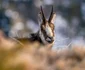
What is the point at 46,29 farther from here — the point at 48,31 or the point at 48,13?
the point at 48,13

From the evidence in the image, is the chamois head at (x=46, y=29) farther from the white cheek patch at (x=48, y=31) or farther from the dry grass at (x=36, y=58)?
the dry grass at (x=36, y=58)

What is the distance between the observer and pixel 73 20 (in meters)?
3.03

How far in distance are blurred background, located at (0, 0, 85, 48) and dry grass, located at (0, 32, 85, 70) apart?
0.33 metres

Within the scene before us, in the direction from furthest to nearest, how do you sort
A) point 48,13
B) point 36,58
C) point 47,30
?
1. point 48,13
2. point 47,30
3. point 36,58

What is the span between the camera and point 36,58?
1906 mm

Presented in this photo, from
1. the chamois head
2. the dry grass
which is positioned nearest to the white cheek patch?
the chamois head

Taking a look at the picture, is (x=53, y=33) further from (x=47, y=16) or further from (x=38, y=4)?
(x=38, y=4)

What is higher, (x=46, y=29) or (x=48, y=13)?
(x=48, y=13)

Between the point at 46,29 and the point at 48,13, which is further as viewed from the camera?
the point at 48,13

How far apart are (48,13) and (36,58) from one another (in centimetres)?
74

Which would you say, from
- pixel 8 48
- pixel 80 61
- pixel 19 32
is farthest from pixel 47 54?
pixel 19 32

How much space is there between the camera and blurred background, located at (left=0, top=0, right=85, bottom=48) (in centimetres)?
273

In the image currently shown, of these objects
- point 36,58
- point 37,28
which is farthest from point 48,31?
point 36,58

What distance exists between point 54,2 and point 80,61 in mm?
903
